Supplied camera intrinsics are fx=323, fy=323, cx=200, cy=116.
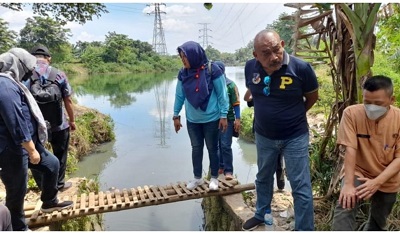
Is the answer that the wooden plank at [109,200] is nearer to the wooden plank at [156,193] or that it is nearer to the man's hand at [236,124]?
the wooden plank at [156,193]

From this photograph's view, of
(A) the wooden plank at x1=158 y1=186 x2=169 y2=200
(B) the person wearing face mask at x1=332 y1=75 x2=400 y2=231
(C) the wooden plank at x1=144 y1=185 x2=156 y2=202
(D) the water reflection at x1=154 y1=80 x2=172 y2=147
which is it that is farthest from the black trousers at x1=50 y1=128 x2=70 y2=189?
(D) the water reflection at x1=154 y1=80 x2=172 y2=147

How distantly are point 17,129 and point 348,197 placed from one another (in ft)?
6.55

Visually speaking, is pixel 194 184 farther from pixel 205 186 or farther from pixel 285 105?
pixel 285 105

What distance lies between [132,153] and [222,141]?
5.14 m

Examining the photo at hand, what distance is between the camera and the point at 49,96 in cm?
275

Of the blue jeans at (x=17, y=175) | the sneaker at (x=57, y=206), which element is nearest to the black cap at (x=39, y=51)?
the blue jeans at (x=17, y=175)

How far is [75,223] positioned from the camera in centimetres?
320

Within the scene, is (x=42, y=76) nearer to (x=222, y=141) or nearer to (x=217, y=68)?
(x=217, y=68)

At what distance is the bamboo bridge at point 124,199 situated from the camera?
2.83m

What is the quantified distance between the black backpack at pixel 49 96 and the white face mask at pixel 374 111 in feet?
7.92

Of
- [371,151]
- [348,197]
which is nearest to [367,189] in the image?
[348,197]

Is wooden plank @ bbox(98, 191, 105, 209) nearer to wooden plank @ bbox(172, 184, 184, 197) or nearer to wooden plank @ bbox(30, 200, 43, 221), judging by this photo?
wooden plank @ bbox(30, 200, 43, 221)

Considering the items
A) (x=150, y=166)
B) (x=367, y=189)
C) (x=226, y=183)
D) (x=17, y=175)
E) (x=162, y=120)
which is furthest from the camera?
(x=162, y=120)

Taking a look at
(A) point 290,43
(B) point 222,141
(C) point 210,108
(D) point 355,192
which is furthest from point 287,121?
(B) point 222,141
